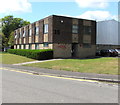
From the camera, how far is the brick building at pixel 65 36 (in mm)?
25016

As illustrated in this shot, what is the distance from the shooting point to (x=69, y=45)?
86.4 feet

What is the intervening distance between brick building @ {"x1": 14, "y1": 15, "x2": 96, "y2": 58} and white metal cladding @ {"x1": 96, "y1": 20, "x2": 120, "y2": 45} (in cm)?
1392

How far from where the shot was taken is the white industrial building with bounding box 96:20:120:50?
136ft

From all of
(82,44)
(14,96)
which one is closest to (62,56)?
(82,44)

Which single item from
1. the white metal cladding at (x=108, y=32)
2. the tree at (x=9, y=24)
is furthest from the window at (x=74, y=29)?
the tree at (x=9, y=24)

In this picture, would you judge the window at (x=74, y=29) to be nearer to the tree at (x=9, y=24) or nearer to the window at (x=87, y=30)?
the window at (x=87, y=30)

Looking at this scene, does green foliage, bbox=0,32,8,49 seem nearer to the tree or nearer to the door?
the tree

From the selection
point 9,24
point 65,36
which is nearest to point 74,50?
point 65,36

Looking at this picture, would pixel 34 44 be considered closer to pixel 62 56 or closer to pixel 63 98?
pixel 62 56

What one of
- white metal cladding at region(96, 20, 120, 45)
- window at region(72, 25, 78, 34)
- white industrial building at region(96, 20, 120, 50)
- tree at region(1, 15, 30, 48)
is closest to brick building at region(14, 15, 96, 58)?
window at region(72, 25, 78, 34)

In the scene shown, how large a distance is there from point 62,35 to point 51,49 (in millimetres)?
2911

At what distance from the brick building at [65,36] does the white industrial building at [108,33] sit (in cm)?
1364

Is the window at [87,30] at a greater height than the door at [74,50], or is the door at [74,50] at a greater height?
the window at [87,30]

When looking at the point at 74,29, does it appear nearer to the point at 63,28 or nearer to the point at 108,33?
the point at 63,28
